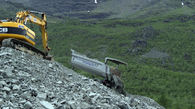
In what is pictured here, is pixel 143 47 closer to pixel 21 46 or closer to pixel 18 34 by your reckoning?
pixel 21 46

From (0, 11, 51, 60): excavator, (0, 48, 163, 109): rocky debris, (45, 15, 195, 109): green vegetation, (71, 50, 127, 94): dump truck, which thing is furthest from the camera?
(45, 15, 195, 109): green vegetation

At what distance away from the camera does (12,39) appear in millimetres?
16188

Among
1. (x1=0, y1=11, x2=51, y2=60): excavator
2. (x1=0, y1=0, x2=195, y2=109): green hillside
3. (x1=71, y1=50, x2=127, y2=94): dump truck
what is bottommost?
(x1=0, y1=0, x2=195, y2=109): green hillside

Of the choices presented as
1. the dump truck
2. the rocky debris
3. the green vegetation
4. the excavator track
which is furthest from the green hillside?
the rocky debris

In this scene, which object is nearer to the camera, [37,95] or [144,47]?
[37,95]

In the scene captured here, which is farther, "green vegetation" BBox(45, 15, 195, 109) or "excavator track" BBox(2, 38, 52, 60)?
"green vegetation" BBox(45, 15, 195, 109)

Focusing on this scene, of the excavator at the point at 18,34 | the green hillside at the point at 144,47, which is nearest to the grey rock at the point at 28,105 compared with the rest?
the excavator at the point at 18,34

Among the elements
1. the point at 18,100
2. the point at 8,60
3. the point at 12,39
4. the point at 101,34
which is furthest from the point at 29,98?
the point at 101,34

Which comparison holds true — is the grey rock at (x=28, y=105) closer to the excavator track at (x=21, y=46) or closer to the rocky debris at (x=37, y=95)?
the rocky debris at (x=37, y=95)

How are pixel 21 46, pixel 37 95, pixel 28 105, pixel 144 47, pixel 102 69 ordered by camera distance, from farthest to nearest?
pixel 144 47
pixel 21 46
pixel 102 69
pixel 37 95
pixel 28 105

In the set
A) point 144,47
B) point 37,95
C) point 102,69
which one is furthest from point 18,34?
point 144,47

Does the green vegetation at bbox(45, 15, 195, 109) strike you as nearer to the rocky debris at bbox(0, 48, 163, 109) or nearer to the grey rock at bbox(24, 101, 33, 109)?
the rocky debris at bbox(0, 48, 163, 109)

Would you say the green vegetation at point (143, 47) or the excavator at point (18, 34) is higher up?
the excavator at point (18, 34)

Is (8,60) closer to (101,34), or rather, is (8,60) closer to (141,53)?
(141,53)
